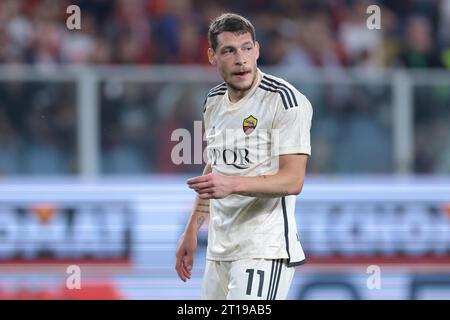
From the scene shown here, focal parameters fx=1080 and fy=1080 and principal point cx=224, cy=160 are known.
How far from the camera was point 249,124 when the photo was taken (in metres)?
5.77

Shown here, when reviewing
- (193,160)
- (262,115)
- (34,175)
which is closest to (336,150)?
(193,160)

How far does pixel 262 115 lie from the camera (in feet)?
18.8

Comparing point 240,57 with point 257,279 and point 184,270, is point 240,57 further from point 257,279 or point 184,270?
point 184,270

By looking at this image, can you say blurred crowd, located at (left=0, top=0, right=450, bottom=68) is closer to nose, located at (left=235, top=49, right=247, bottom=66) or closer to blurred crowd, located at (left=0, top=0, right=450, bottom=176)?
blurred crowd, located at (left=0, top=0, right=450, bottom=176)

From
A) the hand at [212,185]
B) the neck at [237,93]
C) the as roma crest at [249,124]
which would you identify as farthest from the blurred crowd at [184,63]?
the hand at [212,185]

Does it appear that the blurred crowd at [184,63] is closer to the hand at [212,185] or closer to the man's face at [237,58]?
the man's face at [237,58]

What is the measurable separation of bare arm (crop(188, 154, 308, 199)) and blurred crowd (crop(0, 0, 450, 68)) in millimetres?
6136

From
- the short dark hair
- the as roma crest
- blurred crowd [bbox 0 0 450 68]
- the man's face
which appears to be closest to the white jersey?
the as roma crest

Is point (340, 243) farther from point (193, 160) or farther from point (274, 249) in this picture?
point (274, 249)

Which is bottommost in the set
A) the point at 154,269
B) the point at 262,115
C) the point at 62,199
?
the point at 154,269

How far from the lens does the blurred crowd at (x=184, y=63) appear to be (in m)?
10.6

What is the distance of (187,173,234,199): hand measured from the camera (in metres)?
5.29

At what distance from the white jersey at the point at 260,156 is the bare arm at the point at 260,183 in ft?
0.25

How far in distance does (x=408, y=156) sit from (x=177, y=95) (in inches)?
93.7
